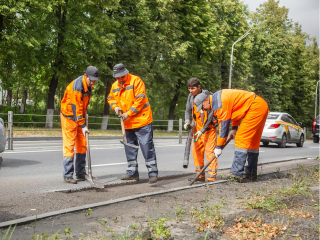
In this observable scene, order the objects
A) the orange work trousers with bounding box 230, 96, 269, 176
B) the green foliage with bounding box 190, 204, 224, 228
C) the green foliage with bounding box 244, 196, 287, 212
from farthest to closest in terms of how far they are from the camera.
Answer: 1. the orange work trousers with bounding box 230, 96, 269, 176
2. the green foliage with bounding box 244, 196, 287, 212
3. the green foliage with bounding box 190, 204, 224, 228

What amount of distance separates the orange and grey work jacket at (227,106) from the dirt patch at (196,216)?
0.96 meters

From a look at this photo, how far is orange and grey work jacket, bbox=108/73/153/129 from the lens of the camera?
→ 6.52 metres

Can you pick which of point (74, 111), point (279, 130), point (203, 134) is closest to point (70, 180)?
point (74, 111)

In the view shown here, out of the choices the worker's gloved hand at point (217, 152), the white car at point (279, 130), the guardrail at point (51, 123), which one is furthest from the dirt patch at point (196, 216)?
the white car at point (279, 130)

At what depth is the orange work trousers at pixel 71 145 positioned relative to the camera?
629 cm

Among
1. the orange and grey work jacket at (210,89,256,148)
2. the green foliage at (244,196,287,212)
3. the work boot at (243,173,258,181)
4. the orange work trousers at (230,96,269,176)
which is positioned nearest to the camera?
the green foliage at (244,196,287,212)

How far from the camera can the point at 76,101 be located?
6.22 meters

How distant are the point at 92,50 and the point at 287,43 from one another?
31.9 meters

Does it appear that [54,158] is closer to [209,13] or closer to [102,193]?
[102,193]

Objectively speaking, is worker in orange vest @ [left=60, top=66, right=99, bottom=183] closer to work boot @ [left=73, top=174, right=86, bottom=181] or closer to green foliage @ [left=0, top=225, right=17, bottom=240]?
work boot @ [left=73, top=174, right=86, bottom=181]

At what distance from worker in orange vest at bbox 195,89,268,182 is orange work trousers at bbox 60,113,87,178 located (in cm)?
203

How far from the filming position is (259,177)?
7789mm

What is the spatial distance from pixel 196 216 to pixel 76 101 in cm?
293

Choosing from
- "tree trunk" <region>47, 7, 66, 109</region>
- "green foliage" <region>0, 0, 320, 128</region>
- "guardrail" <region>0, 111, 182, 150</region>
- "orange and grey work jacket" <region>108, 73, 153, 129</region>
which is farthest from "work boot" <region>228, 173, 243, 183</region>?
"tree trunk" <region>47, 7, 66, 109</region>
